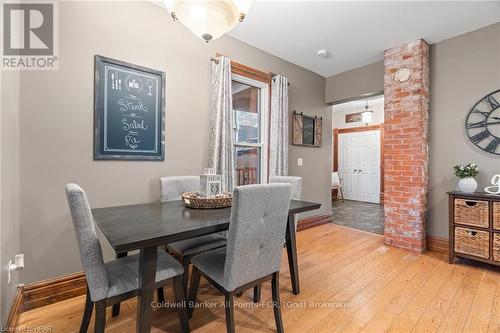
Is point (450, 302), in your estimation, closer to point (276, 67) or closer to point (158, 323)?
point (158, 323)

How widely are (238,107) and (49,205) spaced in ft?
7.39

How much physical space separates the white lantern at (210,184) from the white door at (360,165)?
558 cm

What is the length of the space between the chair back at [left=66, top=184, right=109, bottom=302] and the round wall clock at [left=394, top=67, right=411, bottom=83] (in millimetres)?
3578

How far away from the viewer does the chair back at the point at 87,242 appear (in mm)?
1101

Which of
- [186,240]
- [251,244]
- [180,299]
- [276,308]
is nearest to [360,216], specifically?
[276,308]

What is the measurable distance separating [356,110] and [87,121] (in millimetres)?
6461

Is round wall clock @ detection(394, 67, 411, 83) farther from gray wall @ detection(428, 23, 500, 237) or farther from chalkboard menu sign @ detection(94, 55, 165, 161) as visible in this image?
chalkboard menu sign @ detection(94, 55, 165, 161)

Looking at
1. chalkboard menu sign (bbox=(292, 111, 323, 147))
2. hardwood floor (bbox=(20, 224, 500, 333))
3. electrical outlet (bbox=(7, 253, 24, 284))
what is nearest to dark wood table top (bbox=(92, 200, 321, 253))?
electrical outlet (bbox=(7, 253, 24, 284))

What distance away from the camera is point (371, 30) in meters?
2.75

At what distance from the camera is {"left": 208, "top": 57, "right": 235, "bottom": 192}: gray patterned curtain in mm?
2682

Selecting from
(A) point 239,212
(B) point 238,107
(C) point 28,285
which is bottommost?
(C) point 28,285

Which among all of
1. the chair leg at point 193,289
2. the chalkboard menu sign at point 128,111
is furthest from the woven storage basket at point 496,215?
the chalkboard menu sign at point 128,111

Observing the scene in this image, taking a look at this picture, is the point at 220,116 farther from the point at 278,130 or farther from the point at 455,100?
the point at 455,100

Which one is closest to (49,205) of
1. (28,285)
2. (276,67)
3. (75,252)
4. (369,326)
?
(75,252)
